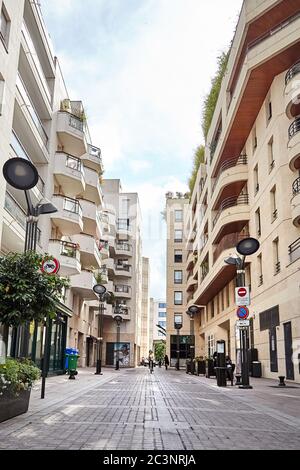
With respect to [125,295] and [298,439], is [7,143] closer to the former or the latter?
[298,439]

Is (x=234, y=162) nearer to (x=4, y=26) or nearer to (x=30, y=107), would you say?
(x=30, y=107)

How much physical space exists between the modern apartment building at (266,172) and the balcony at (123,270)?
31668 millimetres

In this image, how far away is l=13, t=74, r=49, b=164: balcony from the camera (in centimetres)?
2191

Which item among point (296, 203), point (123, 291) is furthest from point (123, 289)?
point (296, 203)

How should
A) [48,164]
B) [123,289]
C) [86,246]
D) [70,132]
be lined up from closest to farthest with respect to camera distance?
[48,164] < [70,132] < [86,246] < [123,289]

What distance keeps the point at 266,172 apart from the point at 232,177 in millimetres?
6247

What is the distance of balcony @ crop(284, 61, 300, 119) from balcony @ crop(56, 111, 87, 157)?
521 inches

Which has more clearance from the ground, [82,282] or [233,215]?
[233,215]

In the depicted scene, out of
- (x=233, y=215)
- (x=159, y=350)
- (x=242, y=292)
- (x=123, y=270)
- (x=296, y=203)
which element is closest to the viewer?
(x=242, y=292)

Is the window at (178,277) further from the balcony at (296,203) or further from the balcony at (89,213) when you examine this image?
the balcony at (296,203)

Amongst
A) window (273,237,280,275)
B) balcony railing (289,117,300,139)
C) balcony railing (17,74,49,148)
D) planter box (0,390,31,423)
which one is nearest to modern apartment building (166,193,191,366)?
window (273,237,280,275)

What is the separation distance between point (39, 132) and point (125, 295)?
4487cm

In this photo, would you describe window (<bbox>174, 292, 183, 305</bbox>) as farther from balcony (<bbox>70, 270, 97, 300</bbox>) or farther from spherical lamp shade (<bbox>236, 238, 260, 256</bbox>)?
spherical lamp shade (<bbox>236, 238, 260, 256</bbox>)

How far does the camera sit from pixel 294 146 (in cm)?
2309
